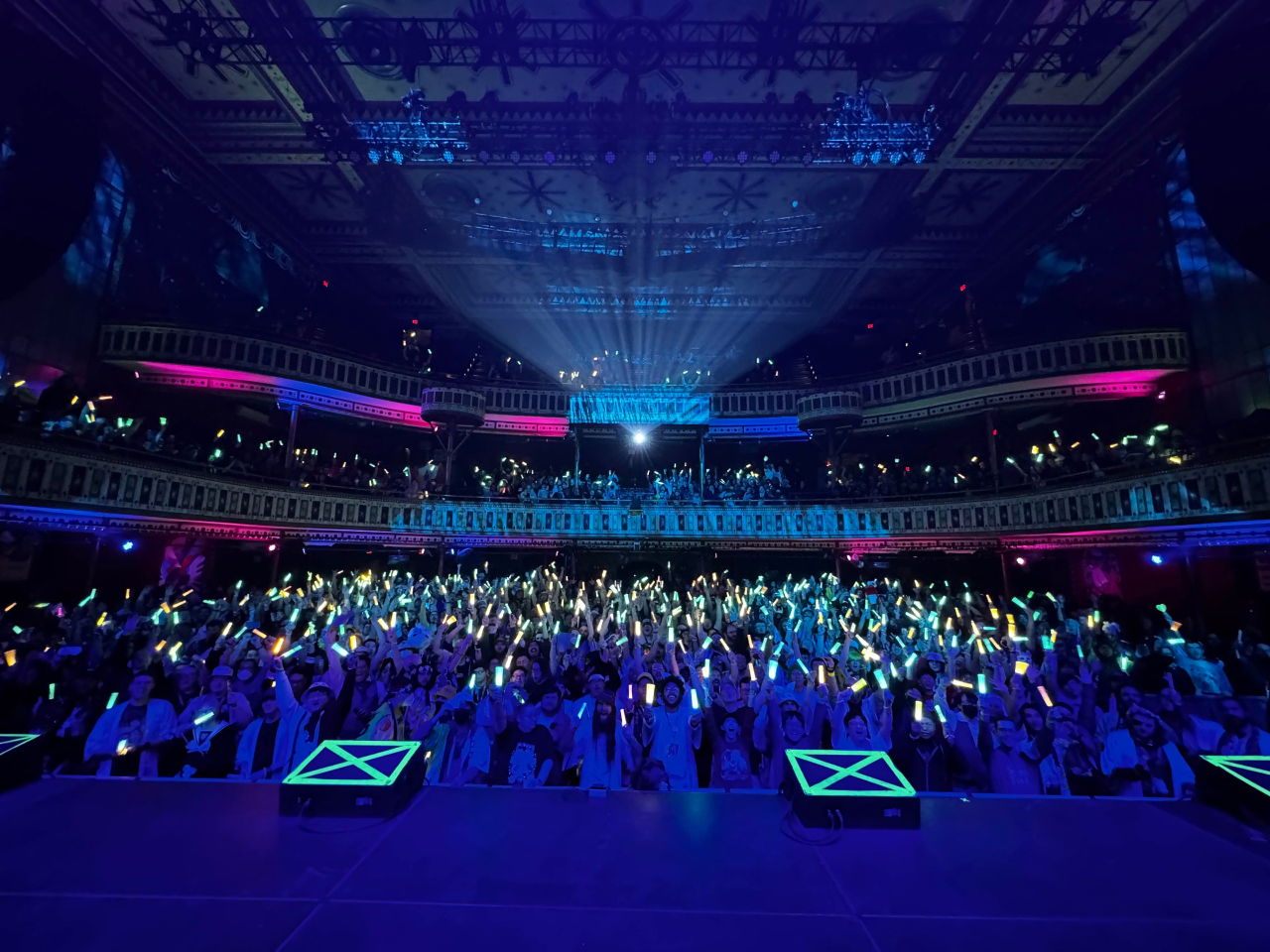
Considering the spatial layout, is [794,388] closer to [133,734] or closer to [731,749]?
[731,749]

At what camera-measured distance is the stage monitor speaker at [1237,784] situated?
263cm

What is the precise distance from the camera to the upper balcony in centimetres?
1568

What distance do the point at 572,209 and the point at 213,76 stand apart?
932 centimetres

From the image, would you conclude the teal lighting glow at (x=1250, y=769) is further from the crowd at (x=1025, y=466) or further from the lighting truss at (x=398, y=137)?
the lighting truss at (x=398, y=137)

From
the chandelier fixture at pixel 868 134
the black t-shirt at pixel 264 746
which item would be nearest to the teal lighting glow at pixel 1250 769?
the black t-shirt at pixel 264 746

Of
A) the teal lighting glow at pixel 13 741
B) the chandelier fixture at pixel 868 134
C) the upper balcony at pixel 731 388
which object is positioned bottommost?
the teal lighting glow at pixel 13 741

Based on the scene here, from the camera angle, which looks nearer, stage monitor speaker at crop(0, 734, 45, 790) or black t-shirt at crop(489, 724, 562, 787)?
stage monitor speaker at crop(0, 734, 45, 790)

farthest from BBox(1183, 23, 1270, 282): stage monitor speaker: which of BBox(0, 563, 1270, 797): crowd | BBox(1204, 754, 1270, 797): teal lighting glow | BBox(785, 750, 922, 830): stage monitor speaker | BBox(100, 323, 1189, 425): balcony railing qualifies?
BBox(785, 750, 922, 830): stage monitor speaker

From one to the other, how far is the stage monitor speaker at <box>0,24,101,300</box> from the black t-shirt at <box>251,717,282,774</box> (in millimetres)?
11994

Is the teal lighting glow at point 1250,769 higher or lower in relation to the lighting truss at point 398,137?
lower

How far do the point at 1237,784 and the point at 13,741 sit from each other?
6297mm

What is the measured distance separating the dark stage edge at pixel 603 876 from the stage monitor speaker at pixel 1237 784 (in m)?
0.15

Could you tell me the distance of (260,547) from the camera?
1764 centimetres

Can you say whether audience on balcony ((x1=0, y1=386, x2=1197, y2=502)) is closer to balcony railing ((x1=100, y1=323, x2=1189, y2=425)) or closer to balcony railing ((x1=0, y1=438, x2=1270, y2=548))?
balcony railing ((x1=0, y1=438, x2=1270, y2=548))
